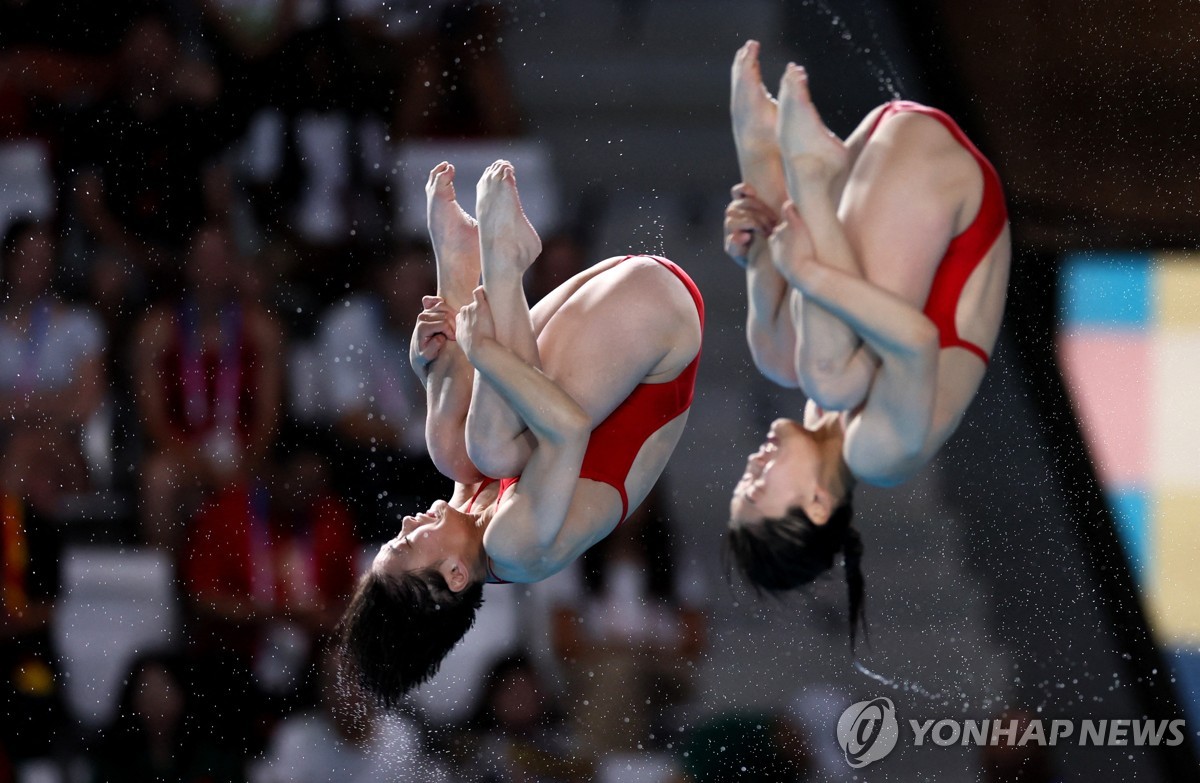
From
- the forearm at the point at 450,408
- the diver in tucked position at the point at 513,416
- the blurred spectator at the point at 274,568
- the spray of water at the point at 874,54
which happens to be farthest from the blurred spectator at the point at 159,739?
the spray of water at the point at 874,54

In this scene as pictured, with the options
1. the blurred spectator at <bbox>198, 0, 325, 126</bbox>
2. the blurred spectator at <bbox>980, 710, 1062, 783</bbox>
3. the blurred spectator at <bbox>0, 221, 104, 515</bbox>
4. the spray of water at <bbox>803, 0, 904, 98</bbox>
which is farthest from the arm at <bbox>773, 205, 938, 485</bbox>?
the blurred spectator at <bbox>0, 221, 104, 515</bbox>

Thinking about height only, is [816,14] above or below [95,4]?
below

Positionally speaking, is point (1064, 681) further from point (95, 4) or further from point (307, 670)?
point (95, 4)

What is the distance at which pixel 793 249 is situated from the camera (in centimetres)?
206

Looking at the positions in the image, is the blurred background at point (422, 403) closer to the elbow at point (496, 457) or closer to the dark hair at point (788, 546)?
the dark hair at point (788, 546)

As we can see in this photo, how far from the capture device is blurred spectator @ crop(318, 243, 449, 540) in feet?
10.2

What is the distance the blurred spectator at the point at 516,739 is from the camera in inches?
115

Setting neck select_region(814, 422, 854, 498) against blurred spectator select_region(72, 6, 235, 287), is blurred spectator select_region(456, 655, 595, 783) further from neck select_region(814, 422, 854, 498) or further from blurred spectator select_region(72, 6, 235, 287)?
blurred spectator select_region(72, 6, 235, 287)

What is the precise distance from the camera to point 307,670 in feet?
10.1

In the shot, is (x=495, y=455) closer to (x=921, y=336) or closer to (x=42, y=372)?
(x=921, y=336)

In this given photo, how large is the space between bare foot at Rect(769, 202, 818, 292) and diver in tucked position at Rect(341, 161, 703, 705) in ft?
0.87

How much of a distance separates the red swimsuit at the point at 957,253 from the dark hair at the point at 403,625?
0.93 meters

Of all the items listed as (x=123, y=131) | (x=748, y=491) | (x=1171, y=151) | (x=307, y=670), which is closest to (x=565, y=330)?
(x=748, y=491)

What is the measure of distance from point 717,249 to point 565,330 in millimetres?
943
